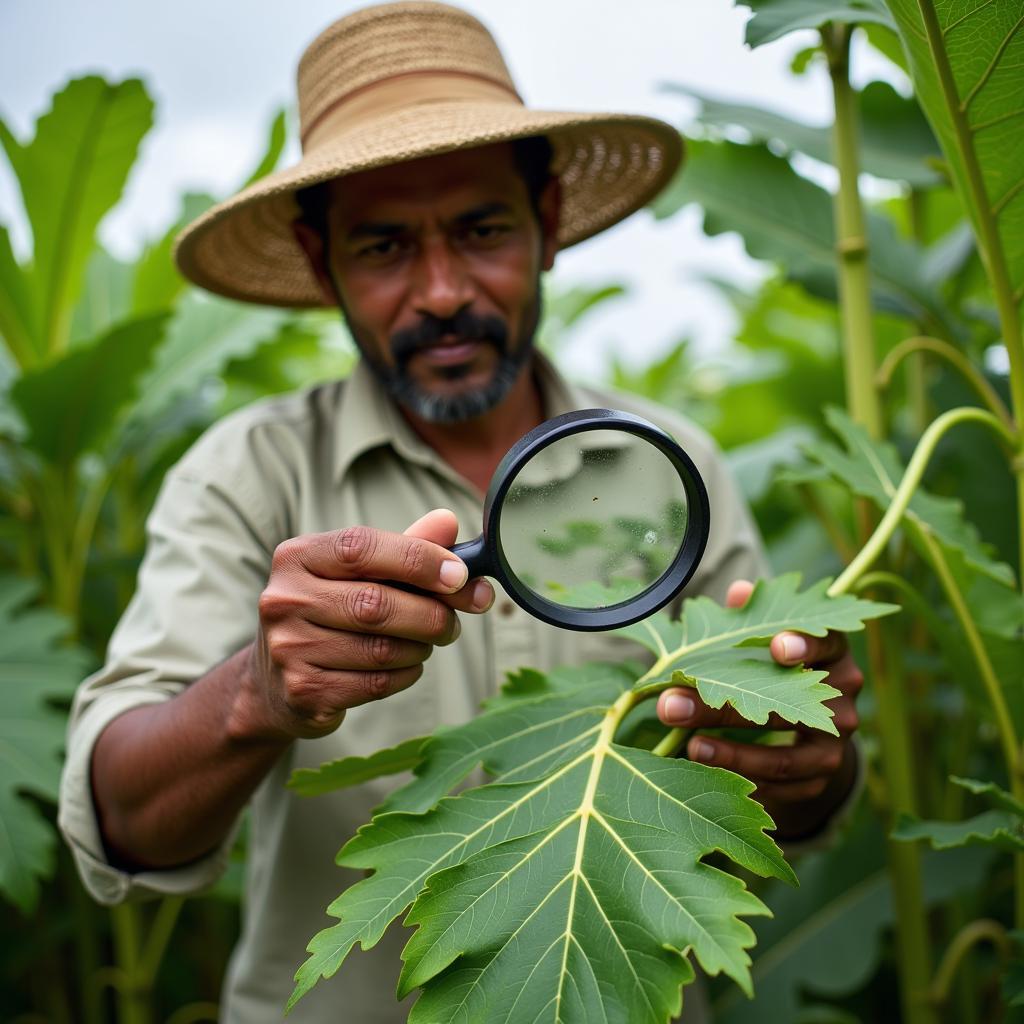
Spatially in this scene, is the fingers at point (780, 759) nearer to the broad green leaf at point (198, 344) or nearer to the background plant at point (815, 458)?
the background plant at point (815, 458)

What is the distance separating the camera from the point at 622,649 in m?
1.68

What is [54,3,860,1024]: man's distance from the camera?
1.31 meters

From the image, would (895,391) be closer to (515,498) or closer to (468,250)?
(468,250)

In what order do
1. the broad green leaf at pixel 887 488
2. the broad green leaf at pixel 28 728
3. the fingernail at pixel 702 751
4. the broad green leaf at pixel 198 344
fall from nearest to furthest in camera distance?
1. the fingernail at pixel 702 751
2. the broad green leaf at pixel 887 488
3. the broad green leaf at pixel 28 728
4. the broad green leaf at pixel 198 344

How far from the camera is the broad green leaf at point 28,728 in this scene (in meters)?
1.68

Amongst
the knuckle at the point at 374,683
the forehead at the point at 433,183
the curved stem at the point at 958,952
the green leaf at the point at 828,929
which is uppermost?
the forehead at the point at 433,183

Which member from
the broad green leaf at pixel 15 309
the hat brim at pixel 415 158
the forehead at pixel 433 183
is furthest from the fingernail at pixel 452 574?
the broad green leaf at pixel 15 309

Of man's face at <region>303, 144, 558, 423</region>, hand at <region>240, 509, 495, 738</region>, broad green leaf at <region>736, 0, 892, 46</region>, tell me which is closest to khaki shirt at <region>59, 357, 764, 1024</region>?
man's face at <region>303, 144, 558, 423</region>

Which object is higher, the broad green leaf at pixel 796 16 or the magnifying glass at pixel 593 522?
the broad green leaf at pixel 796 16

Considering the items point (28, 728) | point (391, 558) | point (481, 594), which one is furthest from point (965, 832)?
point (28, 728)

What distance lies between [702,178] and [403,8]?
59cm

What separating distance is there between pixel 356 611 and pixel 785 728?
1.72ft

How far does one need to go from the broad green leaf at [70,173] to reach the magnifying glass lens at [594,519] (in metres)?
1.46

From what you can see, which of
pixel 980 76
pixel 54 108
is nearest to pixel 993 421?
pixel 980 76
